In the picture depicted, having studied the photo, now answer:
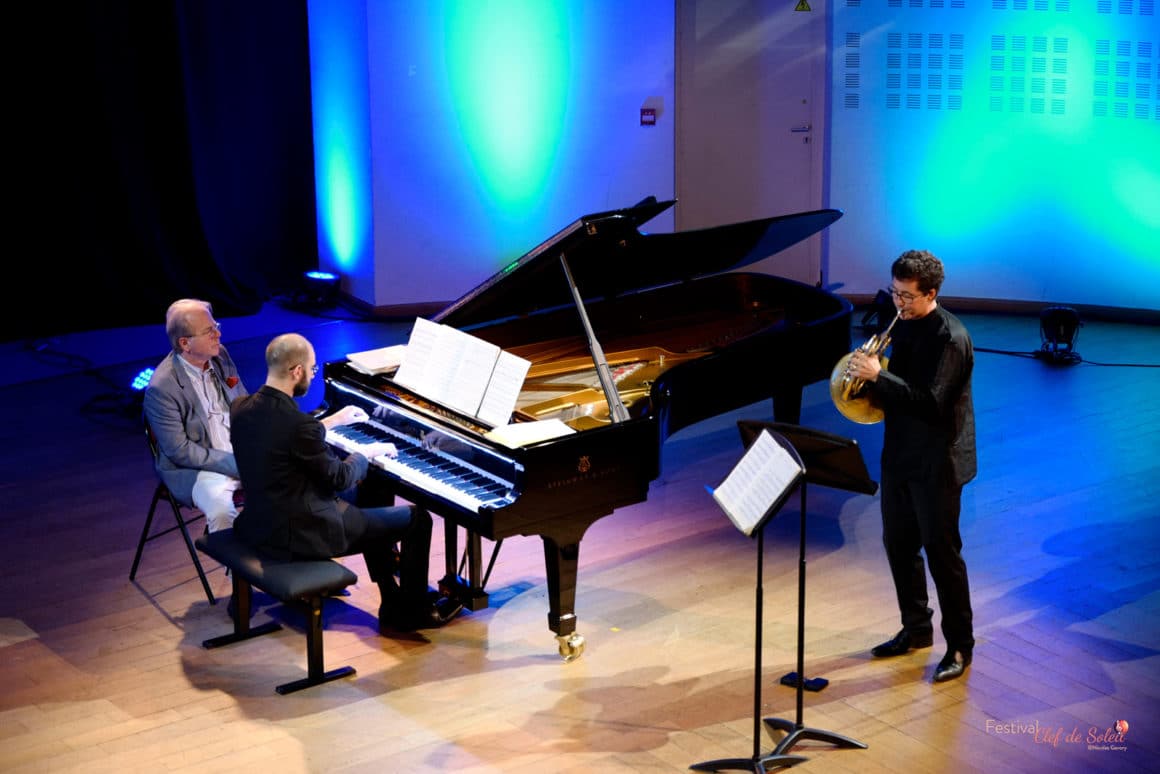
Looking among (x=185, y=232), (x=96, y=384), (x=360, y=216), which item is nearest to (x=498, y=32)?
(x=360, y=216)

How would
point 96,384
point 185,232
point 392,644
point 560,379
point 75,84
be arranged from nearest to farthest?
point 392,644
point 560,379
point 96,384
point 75,84
point 185,232

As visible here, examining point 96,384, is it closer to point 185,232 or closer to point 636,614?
point 185,232

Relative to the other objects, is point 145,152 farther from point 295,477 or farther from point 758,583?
point 758,583

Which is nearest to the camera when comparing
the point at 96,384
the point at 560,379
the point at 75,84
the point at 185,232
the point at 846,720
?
the point at 846,720

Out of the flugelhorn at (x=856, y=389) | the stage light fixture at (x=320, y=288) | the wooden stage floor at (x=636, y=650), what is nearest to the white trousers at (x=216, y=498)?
the wooden stage floor at (x=636, y=650)

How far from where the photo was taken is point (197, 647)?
16.0 ft

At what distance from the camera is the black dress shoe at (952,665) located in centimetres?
450

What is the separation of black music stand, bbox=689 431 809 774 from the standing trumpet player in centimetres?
61

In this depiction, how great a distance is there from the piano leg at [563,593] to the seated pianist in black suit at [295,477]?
56 cm

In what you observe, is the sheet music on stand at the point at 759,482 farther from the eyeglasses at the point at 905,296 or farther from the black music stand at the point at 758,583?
the eyeglasses at the point at 905,296

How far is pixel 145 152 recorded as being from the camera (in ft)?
31.7

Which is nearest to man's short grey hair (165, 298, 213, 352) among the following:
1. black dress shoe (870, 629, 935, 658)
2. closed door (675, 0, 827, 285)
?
black dress shoe (870, 629, 935, 658)

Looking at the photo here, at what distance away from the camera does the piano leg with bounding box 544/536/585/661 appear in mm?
4543

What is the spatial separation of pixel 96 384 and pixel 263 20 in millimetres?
3335
